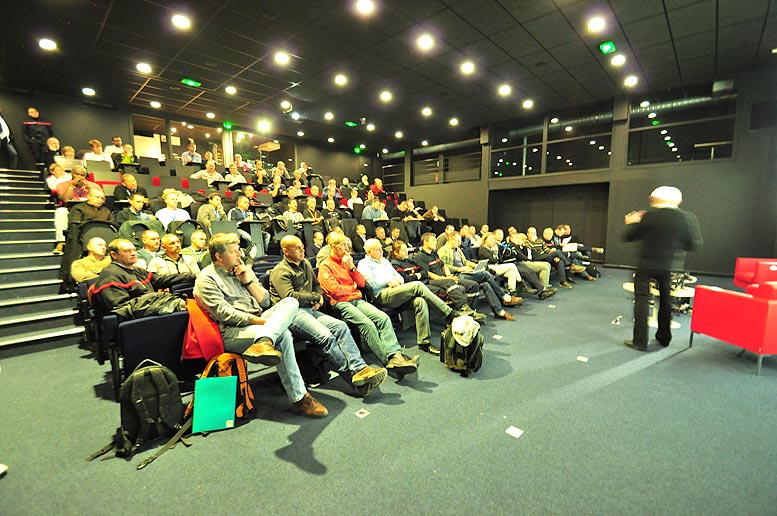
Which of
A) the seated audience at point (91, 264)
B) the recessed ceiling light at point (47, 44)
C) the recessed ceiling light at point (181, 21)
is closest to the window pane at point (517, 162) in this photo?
the recessed ceiling light at point (181, 21)

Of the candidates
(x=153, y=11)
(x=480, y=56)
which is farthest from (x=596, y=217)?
(x=153, y=11)

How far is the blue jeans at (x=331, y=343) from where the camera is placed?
2.44 meters

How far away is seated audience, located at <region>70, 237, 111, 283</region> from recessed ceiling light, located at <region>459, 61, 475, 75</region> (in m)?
6.02

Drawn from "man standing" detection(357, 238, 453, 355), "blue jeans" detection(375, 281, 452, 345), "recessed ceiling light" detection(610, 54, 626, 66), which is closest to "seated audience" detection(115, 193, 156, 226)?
"man standing" detection(357, 238, 453, 355)

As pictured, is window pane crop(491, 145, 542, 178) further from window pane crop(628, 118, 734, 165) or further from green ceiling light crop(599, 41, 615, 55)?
green ceiling light crop(599, 41, 615, 55)

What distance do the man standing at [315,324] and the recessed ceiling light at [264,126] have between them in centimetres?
857

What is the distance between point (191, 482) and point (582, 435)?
2126mm

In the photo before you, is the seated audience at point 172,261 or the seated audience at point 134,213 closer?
the seated audience at point 172,261

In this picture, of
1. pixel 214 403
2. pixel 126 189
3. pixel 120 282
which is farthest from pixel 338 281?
pixel 126 189

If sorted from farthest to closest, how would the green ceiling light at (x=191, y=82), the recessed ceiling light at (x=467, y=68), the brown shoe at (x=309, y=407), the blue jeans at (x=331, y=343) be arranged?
1. the green ceiling light at (x=191, y=82)
2. the recessed ceiling light at (x=467, y=68)
3. the blue jeans at (x=331, y=343)
4. the brown shoe at (x=309, y=407)

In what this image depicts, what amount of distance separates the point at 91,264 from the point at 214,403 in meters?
2.44

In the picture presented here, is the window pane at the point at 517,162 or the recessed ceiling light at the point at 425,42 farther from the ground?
the recessed ceiling light at the point at 425,42

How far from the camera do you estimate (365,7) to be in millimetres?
4281

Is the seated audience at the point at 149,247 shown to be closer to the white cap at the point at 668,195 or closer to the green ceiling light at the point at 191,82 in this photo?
the green ceiling light at the point at 191,82
